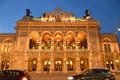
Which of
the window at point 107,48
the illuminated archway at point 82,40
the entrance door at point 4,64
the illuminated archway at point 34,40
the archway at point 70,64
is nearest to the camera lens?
the archway at point 70,64

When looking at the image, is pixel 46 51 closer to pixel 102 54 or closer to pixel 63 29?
pixel 63 29

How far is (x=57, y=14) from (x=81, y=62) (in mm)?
14804

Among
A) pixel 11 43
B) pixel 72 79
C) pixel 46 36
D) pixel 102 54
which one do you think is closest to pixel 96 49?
pixel 102 54

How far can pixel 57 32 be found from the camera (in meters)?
44.3

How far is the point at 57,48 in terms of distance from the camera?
42719 millimetres

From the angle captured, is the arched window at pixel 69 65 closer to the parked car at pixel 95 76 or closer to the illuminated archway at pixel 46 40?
the illuminated archway at pixel 46 40

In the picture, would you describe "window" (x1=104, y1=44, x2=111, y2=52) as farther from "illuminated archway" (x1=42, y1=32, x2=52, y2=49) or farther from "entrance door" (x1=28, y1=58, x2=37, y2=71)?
"entrance door" (x1=28, y1=58, x2=37, y2=71)

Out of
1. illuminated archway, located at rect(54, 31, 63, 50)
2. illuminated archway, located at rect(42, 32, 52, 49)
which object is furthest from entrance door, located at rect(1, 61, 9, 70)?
illuminated archway, located at rect(54, 31, 63, 50)

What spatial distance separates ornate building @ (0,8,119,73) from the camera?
41656 millimetres

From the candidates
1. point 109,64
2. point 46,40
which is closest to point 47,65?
point 46,40

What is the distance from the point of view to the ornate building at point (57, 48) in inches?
1640

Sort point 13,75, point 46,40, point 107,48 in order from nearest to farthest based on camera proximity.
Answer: point 13,75
point 107,48
point 46,40

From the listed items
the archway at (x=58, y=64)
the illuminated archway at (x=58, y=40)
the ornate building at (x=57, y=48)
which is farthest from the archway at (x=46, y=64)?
the illuminated archway at (x=58, y=40)

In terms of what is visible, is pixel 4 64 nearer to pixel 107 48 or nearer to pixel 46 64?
pixel 46 64
